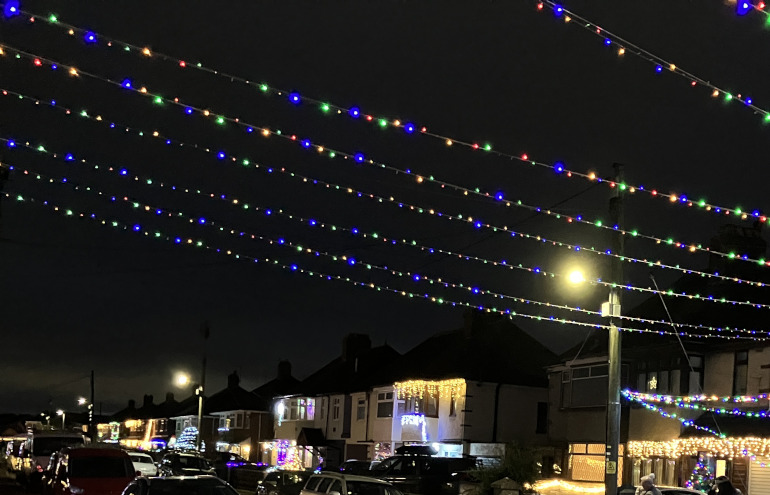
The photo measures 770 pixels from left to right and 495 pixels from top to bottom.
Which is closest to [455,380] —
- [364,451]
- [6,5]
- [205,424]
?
[364,451]

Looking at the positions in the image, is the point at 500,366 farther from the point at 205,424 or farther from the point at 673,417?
the point at 205,424

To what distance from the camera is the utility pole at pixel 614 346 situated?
19.2 meters

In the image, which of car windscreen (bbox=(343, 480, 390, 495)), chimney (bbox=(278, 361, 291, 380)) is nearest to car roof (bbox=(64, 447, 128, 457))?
car windscreen (bbox=(343, 480, 390, 495))

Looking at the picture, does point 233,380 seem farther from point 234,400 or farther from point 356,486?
point 356,486

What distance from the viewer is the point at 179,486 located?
14547 millimetres

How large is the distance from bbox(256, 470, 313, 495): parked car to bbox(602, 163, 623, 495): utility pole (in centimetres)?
994

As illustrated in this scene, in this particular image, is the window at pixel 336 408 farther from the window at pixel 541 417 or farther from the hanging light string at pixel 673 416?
the hanging light string at pixel 673 416

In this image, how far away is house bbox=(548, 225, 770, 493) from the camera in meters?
27.2

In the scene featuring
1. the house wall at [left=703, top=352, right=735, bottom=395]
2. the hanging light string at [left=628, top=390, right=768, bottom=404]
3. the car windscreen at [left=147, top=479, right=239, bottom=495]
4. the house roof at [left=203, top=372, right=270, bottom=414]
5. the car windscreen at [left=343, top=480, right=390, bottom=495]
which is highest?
the house wall at [left=703, top=352, right=735, bottom=395]

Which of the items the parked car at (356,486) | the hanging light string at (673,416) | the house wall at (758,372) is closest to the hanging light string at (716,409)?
the hanging light string at (673,416)

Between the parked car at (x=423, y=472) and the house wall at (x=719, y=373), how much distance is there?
8267mm

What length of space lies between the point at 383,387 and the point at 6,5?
41.5 metres

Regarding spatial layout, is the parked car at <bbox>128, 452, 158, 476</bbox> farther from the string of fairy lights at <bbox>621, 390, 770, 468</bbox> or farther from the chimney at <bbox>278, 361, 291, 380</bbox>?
the chimney at <bbox>278, 361, 291, 380</bbox>

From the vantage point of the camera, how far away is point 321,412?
5797cm
